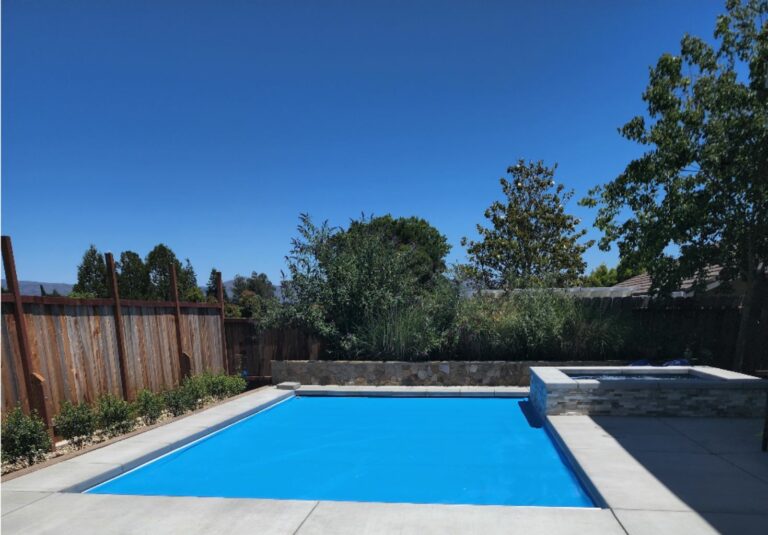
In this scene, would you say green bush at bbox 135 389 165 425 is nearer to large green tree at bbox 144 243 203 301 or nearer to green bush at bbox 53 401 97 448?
green bush at bbox 53 401 97 448

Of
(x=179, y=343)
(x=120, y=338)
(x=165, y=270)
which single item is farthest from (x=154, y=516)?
(x=165, y=270)

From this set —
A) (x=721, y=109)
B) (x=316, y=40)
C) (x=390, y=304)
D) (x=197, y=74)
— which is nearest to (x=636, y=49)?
(x=721, y=109)

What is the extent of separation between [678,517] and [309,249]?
9023mm

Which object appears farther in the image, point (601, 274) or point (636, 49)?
point (601, 274)

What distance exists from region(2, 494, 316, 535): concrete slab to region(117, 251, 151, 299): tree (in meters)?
16.2

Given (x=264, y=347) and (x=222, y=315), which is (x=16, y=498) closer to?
(x=222, y=315)

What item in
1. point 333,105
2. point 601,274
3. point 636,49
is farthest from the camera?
point 601,274

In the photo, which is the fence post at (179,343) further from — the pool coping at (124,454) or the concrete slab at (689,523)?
the concrete slab at (689,523)

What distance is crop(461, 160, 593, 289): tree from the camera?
22.4 meters

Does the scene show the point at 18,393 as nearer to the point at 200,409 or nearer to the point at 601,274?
the point at 200,409

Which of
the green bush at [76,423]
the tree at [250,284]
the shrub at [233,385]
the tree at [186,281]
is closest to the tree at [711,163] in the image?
the shrub at [233,385]

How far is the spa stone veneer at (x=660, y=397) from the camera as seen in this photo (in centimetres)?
686

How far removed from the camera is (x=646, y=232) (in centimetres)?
957

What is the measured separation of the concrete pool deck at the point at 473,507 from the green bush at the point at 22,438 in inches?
16.8
